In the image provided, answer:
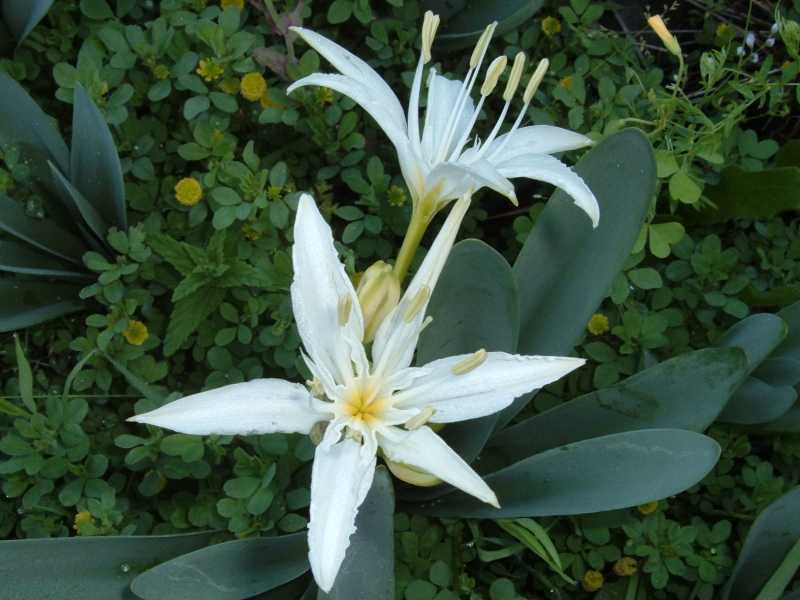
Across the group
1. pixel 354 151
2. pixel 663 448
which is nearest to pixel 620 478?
pixel 663 448

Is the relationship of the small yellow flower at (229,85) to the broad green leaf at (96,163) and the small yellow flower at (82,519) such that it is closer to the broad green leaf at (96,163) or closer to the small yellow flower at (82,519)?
the broad green leaf at (96,163)

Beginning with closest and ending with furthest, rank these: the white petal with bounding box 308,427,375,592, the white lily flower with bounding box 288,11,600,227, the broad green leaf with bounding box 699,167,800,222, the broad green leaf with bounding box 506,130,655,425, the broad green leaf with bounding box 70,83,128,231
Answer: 1. the white petal with bounding box 308,427,375,592
2. the white lily flower with bounding box 288,11,600,227
3. the broad green leaf with bounding box 506,130,655,425
4. the broad green leaf with bounding box 70,83,128,231
5. the broad green leaf with bounding box 699,167,800,222

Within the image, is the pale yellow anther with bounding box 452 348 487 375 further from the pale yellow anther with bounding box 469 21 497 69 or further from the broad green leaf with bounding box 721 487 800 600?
the broad green leaf with bounding box 721 487 800 600

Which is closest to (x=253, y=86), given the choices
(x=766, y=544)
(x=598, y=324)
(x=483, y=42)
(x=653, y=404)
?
(x=483, y=42)

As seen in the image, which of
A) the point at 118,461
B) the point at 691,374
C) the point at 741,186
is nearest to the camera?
the point at 691,374

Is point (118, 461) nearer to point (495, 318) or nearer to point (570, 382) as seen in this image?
point (495, 318)

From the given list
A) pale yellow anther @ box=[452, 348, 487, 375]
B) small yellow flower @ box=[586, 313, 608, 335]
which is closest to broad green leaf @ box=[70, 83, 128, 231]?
pale yellow anther @ box=[452, 348, 487, 375]
